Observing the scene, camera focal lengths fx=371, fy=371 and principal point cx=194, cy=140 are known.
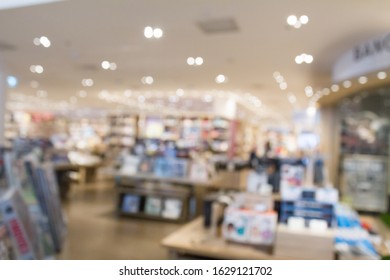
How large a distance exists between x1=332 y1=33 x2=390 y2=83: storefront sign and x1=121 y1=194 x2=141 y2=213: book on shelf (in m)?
3.77

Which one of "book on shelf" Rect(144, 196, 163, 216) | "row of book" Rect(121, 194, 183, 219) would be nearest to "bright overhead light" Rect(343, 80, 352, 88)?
"row of book" Rect(121, 194, 183, 219)

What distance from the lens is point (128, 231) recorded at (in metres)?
5.50

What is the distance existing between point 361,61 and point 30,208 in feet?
13.4

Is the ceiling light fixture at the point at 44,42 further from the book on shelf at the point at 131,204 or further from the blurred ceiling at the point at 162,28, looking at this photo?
the book on shelf at the point at 131,204

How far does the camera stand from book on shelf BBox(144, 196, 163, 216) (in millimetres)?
6336

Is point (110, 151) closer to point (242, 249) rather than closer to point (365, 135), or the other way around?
point (365, 135)

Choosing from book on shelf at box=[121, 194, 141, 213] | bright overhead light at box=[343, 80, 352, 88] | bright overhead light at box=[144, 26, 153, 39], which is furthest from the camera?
book on shelf at box=[121, 194, 141, 213]

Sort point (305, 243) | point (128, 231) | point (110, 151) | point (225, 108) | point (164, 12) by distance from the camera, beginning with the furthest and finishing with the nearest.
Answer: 1. point (110, 151)
2. point (225, 108)
3. point (128, 231)
4. point (305, 243)
5. point (164, 12)

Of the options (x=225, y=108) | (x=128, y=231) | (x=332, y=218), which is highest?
(x=225, y=108)

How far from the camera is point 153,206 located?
6379 millimetres

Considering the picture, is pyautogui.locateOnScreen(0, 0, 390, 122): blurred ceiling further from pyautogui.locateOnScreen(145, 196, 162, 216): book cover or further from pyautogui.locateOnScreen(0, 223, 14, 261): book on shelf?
pyautogui.locateOnScreen(145, 196, 162, 216): book cover

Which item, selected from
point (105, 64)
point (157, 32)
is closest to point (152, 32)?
point (157, 32)
